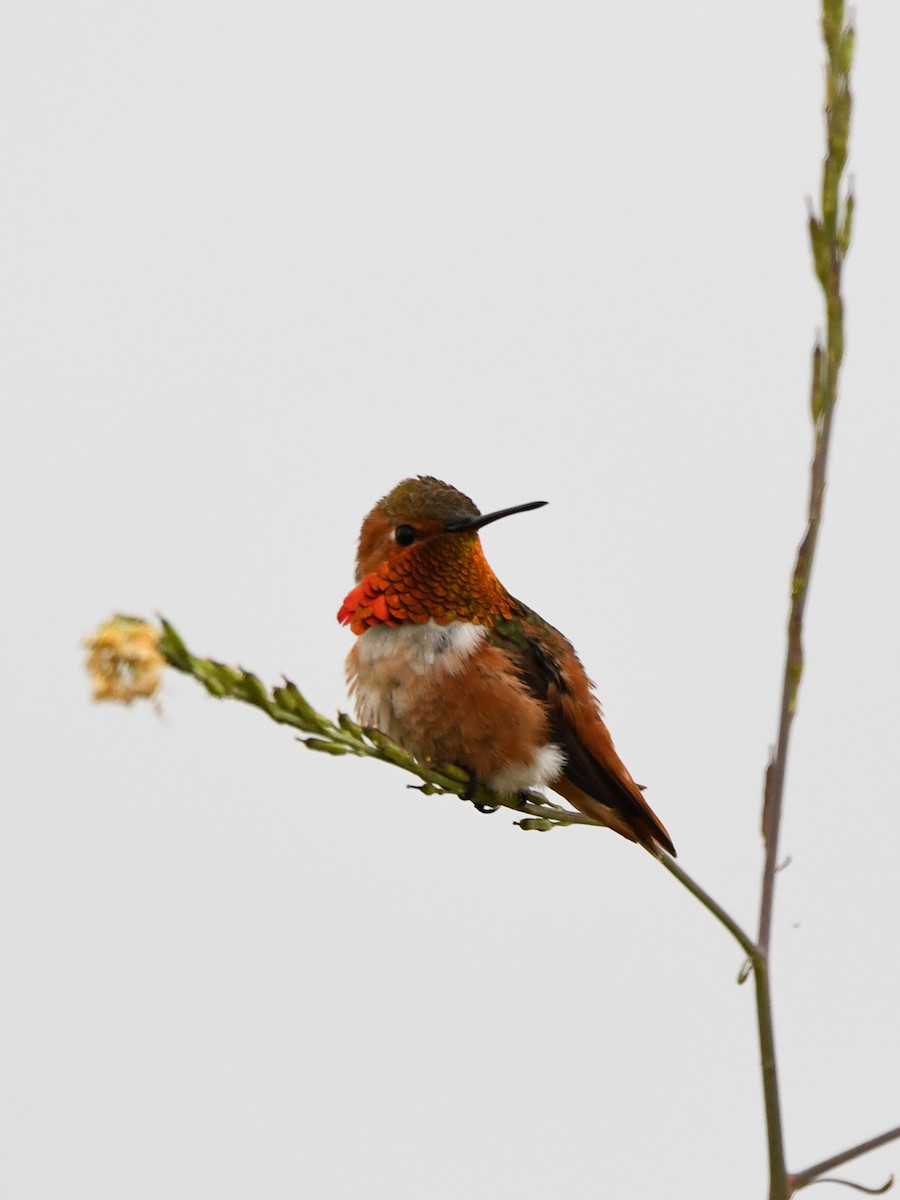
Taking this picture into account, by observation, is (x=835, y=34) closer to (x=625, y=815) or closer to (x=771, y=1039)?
(x=771, y=1039)

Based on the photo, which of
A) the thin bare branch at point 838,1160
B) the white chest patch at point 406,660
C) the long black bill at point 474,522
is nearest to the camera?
the thin bare branch at point 838,1160

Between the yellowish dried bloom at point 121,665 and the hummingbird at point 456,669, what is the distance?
1429 mm

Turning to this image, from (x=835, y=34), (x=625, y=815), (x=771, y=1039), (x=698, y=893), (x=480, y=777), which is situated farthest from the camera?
(x=480, y=777)

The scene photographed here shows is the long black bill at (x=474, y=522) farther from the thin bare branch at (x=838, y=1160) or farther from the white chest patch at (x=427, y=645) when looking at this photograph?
the thin bare branch at (x=838, y=1160)

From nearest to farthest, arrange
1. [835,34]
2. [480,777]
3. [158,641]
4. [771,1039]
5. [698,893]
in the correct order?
1. [158,641]
2. [835,34]
3. [771,1039]
4. [698,893]
5. [480,777]

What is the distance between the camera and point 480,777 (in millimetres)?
2512

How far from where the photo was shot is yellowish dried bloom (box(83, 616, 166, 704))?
1.01m

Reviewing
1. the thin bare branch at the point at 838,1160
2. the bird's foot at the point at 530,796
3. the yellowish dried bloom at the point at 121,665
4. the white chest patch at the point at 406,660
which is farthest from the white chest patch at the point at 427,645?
the yellowish dried bloom at the point at 121,665

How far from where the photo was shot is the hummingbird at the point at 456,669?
250cm

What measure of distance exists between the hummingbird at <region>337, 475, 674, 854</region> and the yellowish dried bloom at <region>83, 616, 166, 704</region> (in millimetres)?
1429

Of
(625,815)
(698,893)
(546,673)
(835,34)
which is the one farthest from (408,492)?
(835,34)

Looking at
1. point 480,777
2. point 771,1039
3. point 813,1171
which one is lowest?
point 813,1171

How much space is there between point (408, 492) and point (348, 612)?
0.82 ft

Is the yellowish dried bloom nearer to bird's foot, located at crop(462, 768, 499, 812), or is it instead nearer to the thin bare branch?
the thin bare branch
